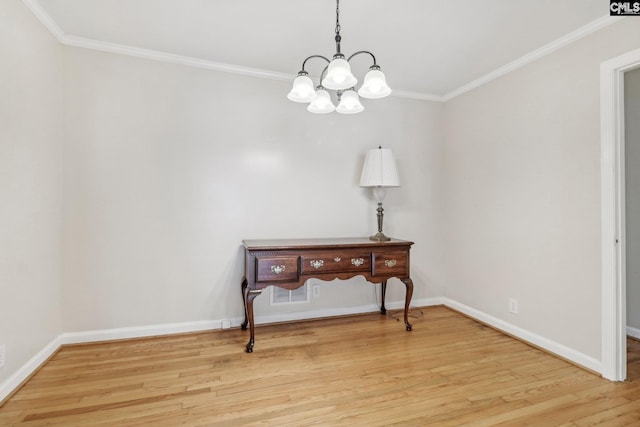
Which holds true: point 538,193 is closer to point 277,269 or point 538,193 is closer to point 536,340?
point 536,340

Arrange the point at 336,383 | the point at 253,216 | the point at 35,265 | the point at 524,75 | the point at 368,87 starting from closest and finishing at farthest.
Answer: the point at 368,87, the point at 336,383, the point at 35,265, the point at 524,75, the point at 253,216

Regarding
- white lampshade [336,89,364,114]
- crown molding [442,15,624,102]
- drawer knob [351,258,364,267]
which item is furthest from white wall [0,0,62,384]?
crown molding [442,15,624,102]

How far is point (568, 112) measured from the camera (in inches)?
87.7

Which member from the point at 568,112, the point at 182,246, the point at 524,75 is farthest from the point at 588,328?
the point at 182,246

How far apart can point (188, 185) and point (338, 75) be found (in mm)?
1734

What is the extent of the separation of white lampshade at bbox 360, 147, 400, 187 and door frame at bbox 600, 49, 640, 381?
57.8 inches

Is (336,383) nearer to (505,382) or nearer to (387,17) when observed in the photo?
(505,382)

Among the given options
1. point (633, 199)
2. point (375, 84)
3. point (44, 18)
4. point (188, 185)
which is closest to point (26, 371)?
point (188, 185)

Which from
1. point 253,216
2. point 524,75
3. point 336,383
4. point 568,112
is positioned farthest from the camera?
point 253,216

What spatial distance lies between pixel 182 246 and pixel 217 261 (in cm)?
32

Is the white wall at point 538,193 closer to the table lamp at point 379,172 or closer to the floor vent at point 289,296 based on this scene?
the table lamp at point 379,172

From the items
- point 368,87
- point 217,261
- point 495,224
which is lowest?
point 217,261

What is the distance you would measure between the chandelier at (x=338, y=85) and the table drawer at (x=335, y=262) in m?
1.15

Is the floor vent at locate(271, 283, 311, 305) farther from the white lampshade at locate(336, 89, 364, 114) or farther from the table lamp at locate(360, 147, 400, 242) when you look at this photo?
the white lampshade at locate(336, 89, 364, 114)
